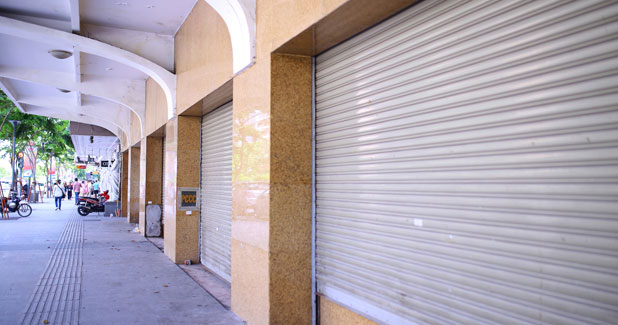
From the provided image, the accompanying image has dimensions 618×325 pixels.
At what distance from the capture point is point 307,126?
14.7ft

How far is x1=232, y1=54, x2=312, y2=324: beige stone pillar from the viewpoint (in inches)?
167

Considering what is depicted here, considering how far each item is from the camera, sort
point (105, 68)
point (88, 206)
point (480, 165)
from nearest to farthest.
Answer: point (480, 165) < point (105, 68) < point (88, 206)

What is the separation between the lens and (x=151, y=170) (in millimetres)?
12141

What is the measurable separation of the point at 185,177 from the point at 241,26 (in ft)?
14.6

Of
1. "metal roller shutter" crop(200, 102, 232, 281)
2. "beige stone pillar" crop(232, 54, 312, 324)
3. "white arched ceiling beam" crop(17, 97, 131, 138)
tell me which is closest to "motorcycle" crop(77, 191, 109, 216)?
"white arched ceiling beam" crop(17, 97, 131, 138)

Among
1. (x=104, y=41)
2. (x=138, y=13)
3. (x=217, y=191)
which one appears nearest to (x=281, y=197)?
(x=217, y=191)

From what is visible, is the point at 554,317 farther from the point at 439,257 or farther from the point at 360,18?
the point at 360,18

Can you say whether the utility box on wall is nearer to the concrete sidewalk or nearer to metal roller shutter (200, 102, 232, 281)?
the concrete sidewalk

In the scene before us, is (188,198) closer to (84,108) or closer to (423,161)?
(423,161)

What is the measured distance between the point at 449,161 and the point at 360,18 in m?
1.46

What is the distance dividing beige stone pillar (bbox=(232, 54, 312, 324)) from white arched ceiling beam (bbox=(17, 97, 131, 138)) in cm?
1360

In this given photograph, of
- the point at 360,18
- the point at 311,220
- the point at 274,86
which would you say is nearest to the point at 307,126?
the point at 274,86

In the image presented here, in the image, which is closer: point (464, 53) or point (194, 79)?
point (464, 53)

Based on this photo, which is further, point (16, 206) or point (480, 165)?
point (16, 206)
